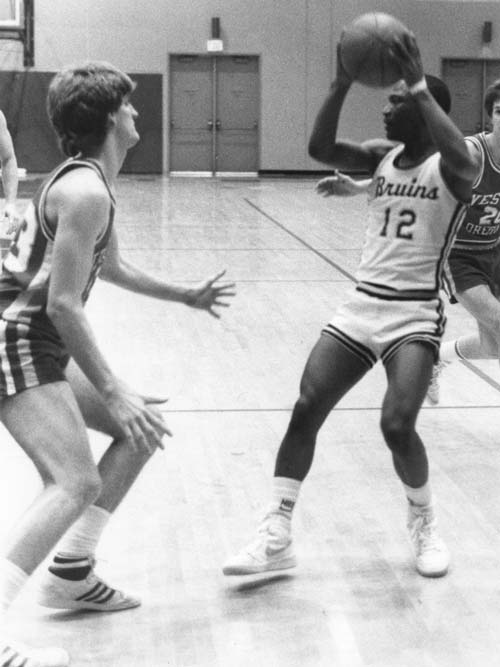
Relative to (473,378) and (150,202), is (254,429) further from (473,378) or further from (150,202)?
(150,202)

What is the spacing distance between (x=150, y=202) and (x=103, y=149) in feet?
45.4

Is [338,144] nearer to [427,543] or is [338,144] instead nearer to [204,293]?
[204,293]

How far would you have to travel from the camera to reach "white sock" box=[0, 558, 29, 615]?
2.64m

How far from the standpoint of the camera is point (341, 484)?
427 centimetres

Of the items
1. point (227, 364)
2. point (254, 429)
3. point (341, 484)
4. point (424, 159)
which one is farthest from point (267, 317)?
point (424, 159)

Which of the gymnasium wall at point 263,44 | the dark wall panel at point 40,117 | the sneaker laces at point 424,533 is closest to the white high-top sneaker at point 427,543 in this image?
the sneaker laces at point 424,533

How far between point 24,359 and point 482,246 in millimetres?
2725

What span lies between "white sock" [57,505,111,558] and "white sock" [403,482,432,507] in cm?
94

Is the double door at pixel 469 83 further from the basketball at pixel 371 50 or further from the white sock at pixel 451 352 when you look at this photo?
the basketball at pixel 371 50

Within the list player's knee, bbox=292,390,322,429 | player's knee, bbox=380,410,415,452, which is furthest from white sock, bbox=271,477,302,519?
player's knee, bbox=380,410,415,452

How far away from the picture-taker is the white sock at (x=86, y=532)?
3043 mm

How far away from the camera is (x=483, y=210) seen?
4.80 metres

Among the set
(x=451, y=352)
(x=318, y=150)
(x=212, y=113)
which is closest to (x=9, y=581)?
(x=318, y=150)

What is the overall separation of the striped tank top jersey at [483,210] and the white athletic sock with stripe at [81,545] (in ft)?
7.39
